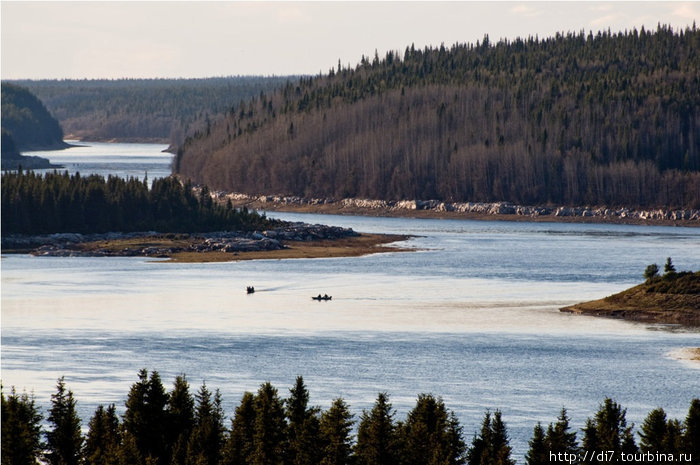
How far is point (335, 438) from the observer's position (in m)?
43.2

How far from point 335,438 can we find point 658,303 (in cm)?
5215

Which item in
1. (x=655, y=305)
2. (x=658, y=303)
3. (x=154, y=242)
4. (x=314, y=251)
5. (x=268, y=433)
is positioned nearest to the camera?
(x=268, y=433)

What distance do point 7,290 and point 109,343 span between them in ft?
90.2

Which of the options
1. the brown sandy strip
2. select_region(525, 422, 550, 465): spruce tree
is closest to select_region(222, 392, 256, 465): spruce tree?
select_region(525, 422, 550, 465): spruce tree

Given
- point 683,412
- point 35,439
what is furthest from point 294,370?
point 35,439

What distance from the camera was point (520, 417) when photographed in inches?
2245

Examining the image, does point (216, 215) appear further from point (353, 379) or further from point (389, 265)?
point (353, 379)

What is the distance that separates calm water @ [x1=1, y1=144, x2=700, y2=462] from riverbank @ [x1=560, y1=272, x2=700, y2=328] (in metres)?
2.52

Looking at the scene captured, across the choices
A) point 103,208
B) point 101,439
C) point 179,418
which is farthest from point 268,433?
point 103,208

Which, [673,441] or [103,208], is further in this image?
[103,208]

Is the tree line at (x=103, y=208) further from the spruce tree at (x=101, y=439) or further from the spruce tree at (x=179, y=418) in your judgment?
the spruce tree at (x=101, y=439)

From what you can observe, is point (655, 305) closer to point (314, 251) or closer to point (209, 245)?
point (314, 251)

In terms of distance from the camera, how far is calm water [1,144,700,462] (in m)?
63.0

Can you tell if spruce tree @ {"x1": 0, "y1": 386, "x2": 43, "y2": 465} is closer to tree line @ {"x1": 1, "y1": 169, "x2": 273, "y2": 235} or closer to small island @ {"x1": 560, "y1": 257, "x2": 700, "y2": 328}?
small island @ {"x1": 560, "y1": 257, "x2": 700, "y2": 328}
